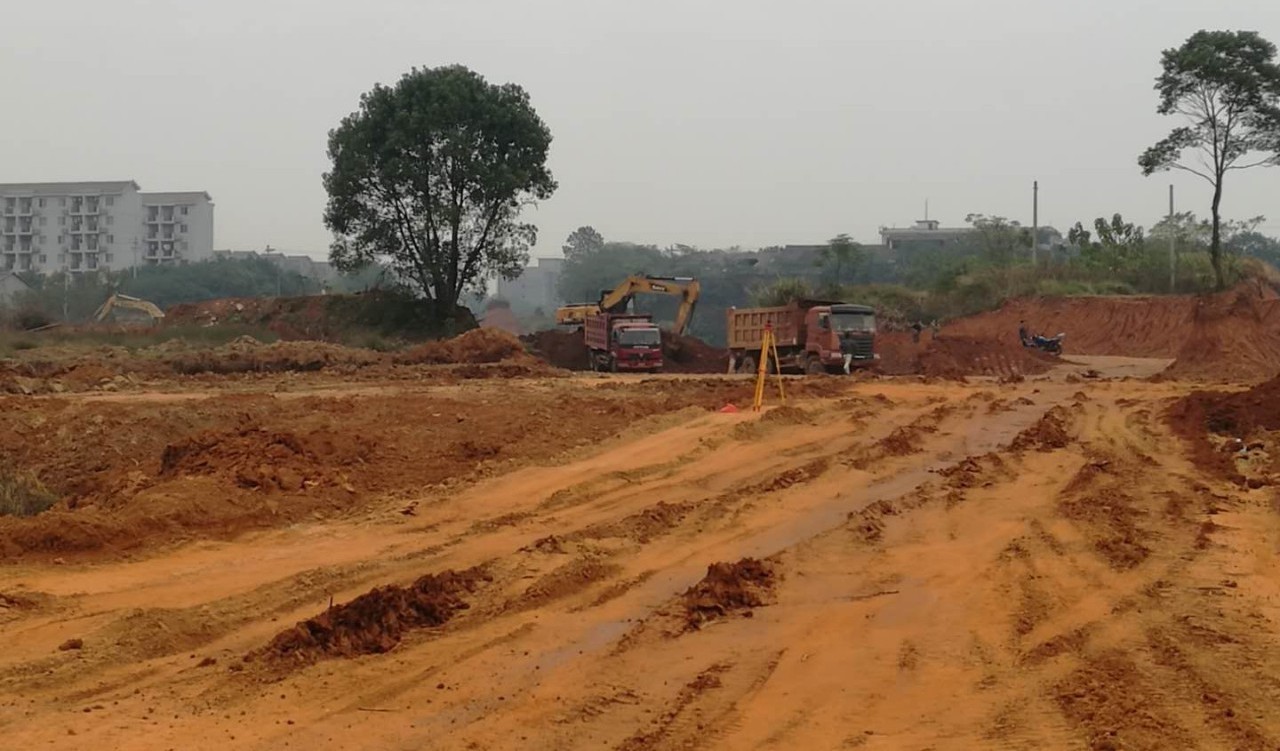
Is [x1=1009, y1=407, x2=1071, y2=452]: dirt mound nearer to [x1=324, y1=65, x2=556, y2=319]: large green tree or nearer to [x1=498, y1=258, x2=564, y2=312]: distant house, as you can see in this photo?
[x1=324, y1=65, x2=556, y2=319]: large green tree

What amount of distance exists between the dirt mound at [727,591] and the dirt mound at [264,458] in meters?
5.54

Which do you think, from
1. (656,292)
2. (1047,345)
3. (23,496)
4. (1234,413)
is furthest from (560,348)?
(23,496)

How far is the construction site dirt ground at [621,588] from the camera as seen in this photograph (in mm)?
5910

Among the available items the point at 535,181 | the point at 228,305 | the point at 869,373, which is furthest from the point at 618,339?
the point at 228,305

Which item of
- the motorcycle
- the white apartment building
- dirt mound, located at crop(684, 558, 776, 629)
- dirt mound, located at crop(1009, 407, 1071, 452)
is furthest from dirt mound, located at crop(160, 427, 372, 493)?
the white apartment building

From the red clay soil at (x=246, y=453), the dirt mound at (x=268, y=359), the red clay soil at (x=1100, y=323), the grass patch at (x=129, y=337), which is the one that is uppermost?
the red clay soil at (x=1100, y=323)

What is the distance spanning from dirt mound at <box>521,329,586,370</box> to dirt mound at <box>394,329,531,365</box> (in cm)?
566

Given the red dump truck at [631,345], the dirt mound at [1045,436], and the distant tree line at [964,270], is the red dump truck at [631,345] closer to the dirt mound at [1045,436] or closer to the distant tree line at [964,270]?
the distant tree line at [964,270]

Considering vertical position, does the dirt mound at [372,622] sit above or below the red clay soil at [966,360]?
below

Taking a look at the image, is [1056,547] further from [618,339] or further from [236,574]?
[618,339]

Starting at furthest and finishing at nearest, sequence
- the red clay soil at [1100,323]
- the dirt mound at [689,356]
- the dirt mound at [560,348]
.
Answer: the dirt mound at [560,348]
the red clay soil at [1100,323]
the dirt mound at [689,356]

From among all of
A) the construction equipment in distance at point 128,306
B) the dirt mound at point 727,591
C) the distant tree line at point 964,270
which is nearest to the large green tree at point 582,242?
the distant tree line at point 964,270

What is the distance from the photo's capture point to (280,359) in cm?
3597

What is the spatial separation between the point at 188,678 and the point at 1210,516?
32.4 ft
